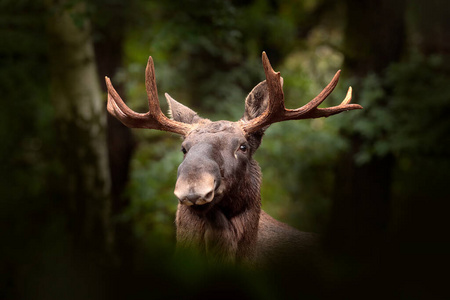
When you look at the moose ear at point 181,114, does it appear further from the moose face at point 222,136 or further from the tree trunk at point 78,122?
the tree trunk at point 78,122

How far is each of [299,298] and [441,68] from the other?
324 inches

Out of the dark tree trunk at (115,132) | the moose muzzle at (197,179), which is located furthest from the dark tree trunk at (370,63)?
the moose muzzle at (197,179)

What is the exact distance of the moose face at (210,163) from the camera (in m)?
3.06

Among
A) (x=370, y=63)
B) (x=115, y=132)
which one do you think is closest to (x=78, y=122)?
(x=115, y=132)

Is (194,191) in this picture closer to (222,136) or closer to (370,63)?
(222,136)

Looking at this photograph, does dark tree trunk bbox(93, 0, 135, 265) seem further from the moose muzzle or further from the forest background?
the moose muzzle

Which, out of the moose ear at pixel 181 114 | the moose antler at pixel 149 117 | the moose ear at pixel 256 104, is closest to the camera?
the moose antler at pixel 149 117

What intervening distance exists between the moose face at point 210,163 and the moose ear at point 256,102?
24 centimetres

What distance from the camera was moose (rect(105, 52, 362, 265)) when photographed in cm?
359

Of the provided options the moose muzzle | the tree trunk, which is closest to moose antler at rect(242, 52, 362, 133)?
the moose muzzle

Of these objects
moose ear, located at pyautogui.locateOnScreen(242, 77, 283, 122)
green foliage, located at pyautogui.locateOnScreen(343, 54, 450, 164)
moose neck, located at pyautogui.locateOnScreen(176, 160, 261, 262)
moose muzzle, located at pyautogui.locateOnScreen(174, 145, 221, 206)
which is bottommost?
moose neck, located at pyautogui.locateOnScreen(176, 160, 261, 262)

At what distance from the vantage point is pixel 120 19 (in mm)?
8070

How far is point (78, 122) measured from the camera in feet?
24.9

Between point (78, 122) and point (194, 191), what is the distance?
502 centimetres
